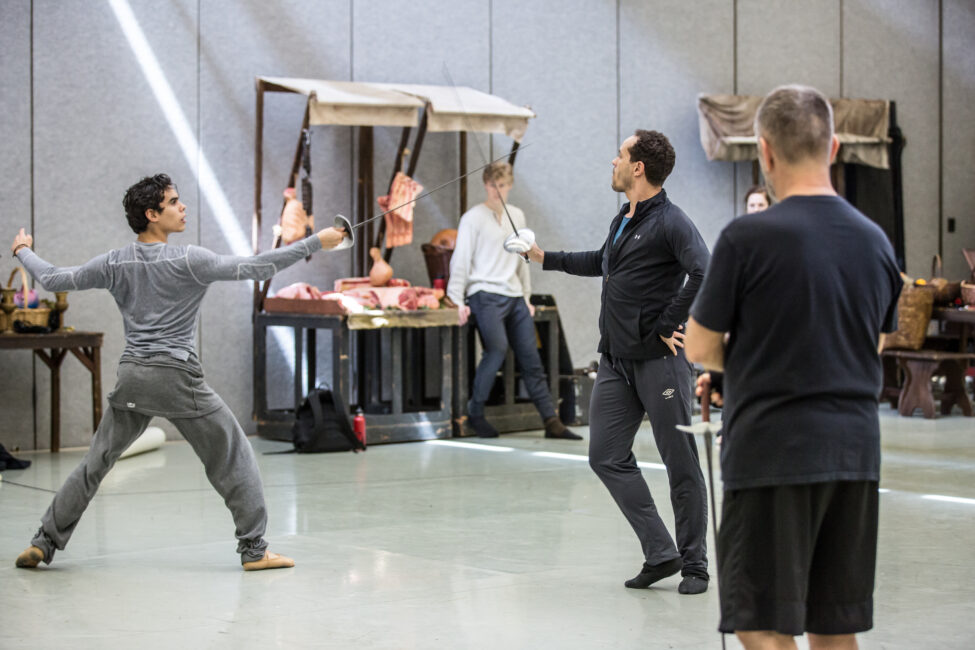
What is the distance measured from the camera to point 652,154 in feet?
14.8

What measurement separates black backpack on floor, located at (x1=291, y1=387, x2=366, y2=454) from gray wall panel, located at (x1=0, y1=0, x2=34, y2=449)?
1.85m

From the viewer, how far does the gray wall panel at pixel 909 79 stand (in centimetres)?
1228

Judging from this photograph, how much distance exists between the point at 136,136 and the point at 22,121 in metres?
0.77

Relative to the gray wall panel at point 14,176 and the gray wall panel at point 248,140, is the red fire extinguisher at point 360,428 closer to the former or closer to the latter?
the gray wall panel at point 248,140

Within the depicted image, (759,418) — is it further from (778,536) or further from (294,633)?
(294,633)

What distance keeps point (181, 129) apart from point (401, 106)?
163 cm

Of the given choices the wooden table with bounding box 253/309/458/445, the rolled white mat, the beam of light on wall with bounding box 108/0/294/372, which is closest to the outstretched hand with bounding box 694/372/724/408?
the wooden table with bounding box 253/309/458/445

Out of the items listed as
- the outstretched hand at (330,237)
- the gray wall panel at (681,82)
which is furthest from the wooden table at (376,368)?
the outstretched hand at (330,237)

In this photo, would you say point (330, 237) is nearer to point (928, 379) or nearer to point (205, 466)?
point (205, 466)

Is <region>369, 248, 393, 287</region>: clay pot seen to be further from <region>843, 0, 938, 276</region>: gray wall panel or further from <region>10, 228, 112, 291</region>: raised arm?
<region>843, 0, 938, 276</region>: gray wall panel

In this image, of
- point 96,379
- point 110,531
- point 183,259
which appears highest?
point 183,259

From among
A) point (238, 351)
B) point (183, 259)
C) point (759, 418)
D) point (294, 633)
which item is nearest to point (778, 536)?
point (759, 418)

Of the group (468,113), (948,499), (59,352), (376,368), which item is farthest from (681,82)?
(59,352)

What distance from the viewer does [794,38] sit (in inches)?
470
